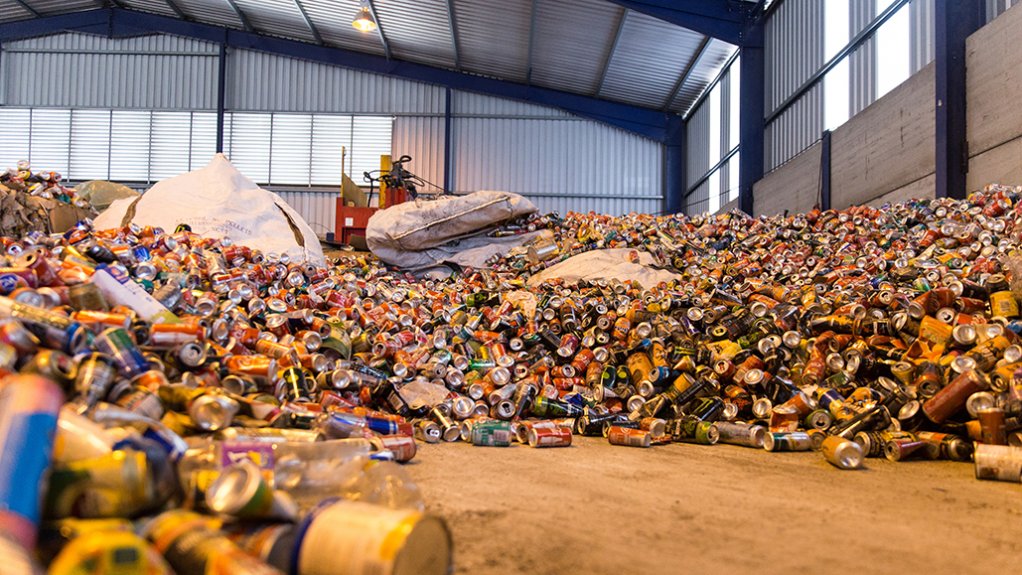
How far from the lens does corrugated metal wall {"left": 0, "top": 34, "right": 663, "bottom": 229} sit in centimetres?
1744

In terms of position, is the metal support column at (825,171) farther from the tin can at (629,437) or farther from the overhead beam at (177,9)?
the overhead beam at (177,9)

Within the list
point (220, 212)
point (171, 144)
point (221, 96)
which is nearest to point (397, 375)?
point (220, 212)

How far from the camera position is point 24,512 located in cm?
127

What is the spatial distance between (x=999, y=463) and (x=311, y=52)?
1731cm

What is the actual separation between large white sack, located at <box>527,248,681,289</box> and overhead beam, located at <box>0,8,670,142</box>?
10.6 m

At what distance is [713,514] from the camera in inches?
85.6

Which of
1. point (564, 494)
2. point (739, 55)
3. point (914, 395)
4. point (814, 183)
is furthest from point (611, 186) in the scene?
point (564, 494)

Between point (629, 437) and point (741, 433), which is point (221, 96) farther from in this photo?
point (741, 433)

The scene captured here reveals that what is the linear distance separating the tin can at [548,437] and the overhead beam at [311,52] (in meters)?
14.9

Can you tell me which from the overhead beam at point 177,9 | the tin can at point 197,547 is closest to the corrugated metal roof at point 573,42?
the overhead beam at point 177,9

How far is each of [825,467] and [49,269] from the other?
333cm

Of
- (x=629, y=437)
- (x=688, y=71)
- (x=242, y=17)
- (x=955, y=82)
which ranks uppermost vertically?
(x=242, y=17)

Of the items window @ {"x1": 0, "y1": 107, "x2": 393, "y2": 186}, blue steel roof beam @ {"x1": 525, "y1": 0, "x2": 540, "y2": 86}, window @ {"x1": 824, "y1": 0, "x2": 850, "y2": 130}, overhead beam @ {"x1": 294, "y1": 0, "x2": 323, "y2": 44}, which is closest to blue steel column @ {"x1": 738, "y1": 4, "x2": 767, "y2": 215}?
window @ {"x1": 824, "y1": 0, "x2": 850, "y2": 130}

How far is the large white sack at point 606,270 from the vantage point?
6891mm
